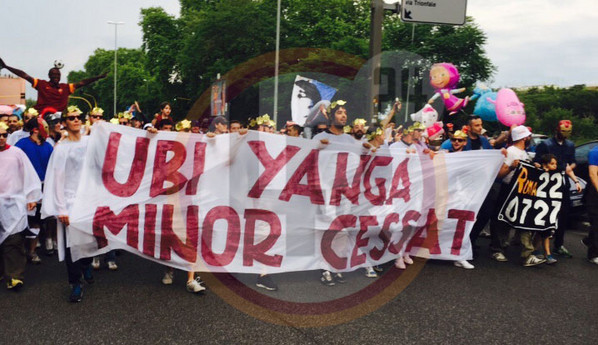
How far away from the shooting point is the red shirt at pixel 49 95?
27.8 ft

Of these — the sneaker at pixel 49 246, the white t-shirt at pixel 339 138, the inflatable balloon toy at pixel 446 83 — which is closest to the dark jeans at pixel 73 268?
the sneaker at pixel 49 246

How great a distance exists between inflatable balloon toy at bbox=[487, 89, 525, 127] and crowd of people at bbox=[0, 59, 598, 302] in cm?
120

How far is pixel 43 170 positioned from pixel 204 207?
8.22 ft

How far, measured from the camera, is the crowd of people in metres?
5.30

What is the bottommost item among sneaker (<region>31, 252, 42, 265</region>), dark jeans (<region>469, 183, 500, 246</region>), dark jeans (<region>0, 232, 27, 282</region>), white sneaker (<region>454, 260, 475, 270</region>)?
sneaker (<region>31, 252, 42, 265</region>)

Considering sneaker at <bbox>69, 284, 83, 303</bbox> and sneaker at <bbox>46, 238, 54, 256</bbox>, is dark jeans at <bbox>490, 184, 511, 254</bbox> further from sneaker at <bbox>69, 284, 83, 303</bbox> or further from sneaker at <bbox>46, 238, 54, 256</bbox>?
sneaker at <bbox>46, 238, 54, 256</bbox>

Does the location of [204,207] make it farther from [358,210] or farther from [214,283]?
[358,210]

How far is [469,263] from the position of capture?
22.5 feet

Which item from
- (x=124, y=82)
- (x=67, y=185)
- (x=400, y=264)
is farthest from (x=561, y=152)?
(x=124, y=82)

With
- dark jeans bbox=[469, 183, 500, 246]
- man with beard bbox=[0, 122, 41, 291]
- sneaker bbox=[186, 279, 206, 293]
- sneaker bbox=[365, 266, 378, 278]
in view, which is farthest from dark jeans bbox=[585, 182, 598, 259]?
man with beard bbox=[0, 122, 41, 291]

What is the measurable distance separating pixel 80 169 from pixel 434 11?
6.03 meters

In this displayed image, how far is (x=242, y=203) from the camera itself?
572 centimetres

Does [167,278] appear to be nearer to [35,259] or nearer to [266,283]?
[266,283]

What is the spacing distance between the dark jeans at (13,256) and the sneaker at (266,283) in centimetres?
240
